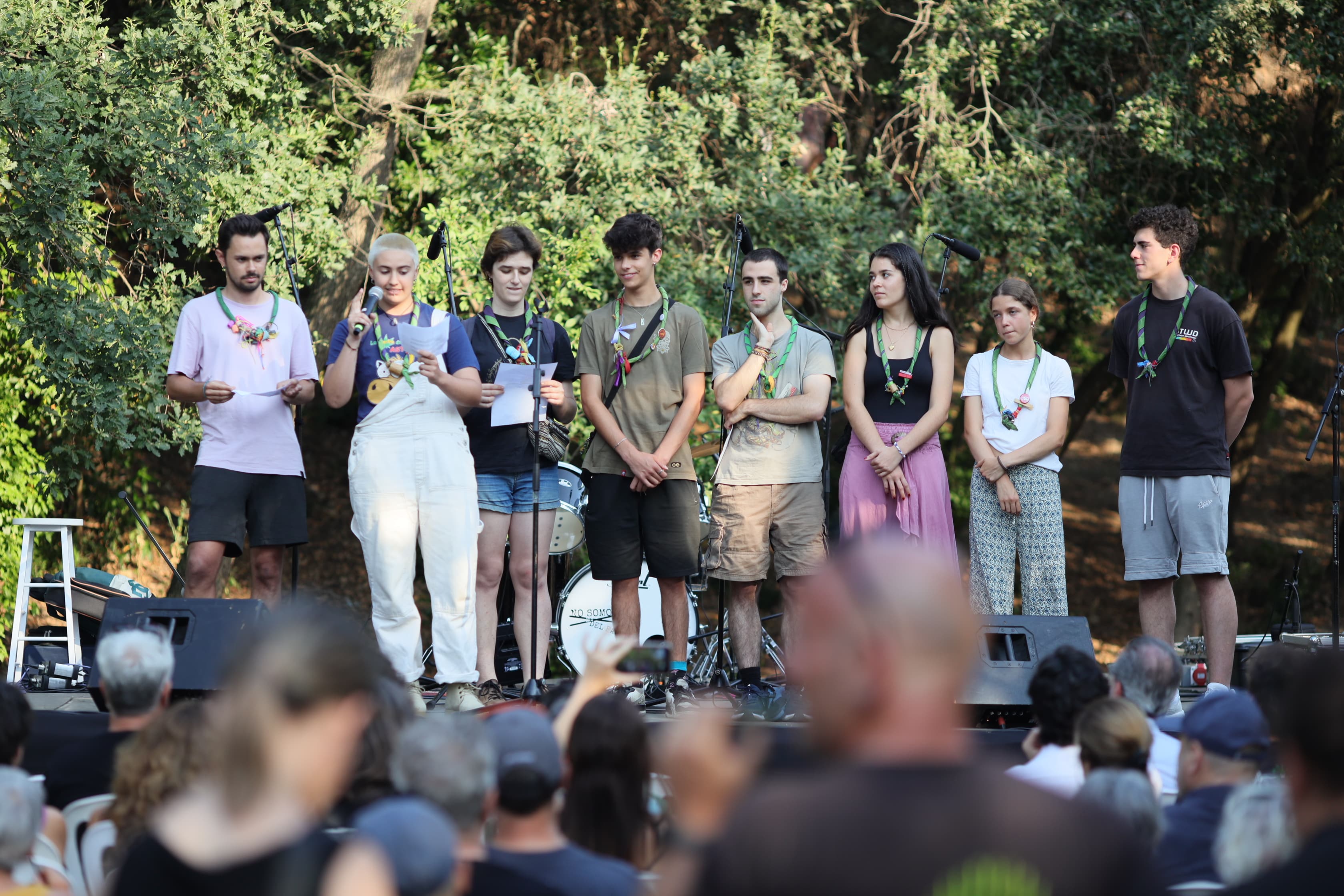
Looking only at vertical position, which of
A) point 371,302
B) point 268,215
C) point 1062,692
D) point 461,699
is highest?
point 268,215

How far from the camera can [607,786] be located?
2.53m

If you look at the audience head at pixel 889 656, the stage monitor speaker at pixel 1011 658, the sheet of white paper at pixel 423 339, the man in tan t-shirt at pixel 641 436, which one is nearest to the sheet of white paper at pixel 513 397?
the man in tan t-shirt at pixel 641 436

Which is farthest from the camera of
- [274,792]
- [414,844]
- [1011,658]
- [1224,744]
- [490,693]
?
[490,693]

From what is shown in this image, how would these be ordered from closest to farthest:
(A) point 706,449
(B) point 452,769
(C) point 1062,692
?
(B) point 452,769, (C) point 1062,692, (A) point 706,449

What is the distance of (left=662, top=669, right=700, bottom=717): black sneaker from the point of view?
509cm

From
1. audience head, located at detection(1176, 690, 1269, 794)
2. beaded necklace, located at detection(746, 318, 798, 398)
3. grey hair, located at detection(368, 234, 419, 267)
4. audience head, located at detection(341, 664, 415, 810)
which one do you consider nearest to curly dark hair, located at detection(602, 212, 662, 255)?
beaded necklace, located at detection(746, 318, 798, 398)

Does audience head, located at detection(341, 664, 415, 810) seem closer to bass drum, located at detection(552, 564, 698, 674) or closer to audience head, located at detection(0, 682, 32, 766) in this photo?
audience head, located at detection(0, 682, 32, 766)

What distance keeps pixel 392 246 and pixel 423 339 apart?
366 mm

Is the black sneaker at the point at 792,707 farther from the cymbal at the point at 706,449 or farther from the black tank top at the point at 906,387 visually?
the cymbal at the point at 706,449

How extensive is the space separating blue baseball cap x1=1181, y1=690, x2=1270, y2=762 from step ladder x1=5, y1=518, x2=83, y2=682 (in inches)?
199

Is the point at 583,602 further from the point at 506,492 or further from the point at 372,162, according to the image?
the point at 372,162

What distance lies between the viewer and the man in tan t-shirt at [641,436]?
5.38 m

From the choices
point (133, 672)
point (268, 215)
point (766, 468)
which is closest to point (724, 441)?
point (766, 468)

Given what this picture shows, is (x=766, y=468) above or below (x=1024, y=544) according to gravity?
above
